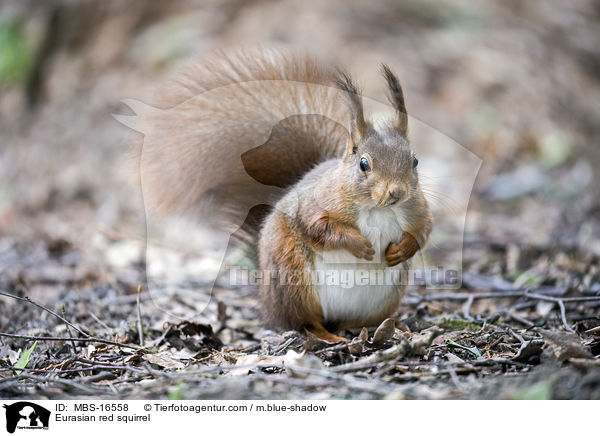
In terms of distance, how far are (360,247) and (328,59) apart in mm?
2965

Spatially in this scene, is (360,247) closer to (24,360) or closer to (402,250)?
(402,250)

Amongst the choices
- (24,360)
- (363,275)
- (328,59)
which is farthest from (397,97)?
(328,59)

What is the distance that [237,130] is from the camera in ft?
9.95

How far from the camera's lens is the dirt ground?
2.39m

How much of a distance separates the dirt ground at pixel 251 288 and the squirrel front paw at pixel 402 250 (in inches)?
11.6

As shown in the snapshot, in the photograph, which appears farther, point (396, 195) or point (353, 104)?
point (353, 104)

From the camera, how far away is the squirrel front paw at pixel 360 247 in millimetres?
2580

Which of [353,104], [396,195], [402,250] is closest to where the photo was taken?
[396,195]
